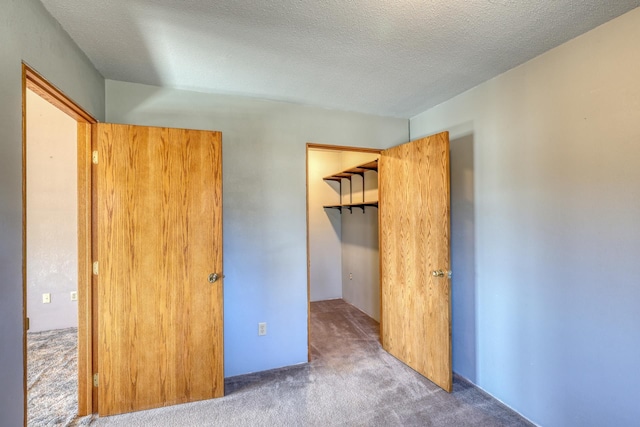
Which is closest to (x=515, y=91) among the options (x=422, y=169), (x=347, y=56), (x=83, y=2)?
(x=422, y=169)

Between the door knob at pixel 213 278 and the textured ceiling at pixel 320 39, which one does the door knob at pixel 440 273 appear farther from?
the door knob at pixel 213 278

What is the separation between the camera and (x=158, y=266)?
6.74 ft

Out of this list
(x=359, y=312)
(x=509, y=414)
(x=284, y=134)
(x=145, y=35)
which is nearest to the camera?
(x=145, y=35)

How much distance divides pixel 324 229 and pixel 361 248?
84 cm

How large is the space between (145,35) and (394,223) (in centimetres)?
239

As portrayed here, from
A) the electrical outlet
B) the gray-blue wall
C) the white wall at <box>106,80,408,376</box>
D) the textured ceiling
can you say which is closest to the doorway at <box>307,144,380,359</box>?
the white wall at <box>106,80,408,376</box>

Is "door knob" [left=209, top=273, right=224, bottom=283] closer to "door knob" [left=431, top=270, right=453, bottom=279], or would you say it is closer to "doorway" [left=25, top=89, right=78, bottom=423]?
"door knob" [left=431, top=270, right=453, bottom=279]

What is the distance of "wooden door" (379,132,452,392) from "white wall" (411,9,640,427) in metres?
0.31

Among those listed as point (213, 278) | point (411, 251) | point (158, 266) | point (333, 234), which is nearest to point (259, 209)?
point (213, 278)

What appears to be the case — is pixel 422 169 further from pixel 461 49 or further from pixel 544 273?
pixel 544 273

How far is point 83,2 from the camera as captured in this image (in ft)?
4.51

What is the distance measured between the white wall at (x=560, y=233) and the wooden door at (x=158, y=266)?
2.08 meters

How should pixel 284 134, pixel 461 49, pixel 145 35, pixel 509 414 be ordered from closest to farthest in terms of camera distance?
pixel 145 35 < pixel 461 49 < pixel 509 414 < pixel 284 134

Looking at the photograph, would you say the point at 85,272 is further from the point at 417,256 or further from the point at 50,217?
the point at 417,256
